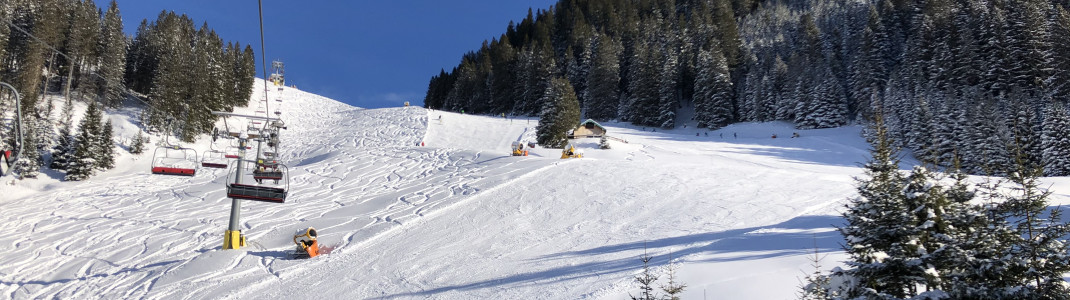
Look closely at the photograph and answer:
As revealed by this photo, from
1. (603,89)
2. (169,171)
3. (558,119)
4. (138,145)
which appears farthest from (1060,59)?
(138,145)

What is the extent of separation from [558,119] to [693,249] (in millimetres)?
30064

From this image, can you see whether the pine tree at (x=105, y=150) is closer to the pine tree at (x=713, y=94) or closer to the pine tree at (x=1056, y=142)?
the pine tree at (x=713, y=94)

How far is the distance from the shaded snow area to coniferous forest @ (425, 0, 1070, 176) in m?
16.9

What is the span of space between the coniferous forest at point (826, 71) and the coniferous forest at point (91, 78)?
141 ft

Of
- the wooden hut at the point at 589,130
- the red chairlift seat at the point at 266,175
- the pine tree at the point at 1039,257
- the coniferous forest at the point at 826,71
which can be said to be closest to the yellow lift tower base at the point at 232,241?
the red chairlift seat at the point at 266,175

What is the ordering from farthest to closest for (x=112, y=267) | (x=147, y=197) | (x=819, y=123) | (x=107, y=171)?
(x=819, y=123) → (x=107, y=171) → (x=147, y=197) → (x=112, y=267)

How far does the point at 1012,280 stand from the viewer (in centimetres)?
531

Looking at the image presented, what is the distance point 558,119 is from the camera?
4162cm

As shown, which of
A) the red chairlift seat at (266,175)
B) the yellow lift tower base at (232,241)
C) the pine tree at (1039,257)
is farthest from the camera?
the red chairlift seat at (266,175)

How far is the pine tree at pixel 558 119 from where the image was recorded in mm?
41281

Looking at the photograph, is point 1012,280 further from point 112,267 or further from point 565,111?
point 565,111

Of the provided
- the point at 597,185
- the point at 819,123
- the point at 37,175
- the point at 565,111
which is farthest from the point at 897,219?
the point at 819,123

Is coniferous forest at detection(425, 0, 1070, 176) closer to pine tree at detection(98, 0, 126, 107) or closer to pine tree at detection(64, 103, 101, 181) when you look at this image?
pine tree at detection(98, 0, 126, 107)

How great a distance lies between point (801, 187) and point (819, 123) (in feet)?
137
